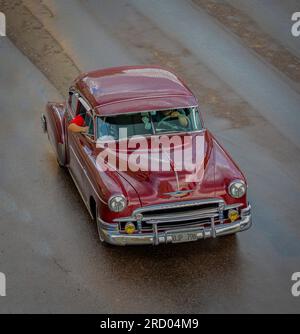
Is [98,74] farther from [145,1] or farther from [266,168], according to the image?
[145,1]

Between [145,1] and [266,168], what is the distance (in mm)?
8124

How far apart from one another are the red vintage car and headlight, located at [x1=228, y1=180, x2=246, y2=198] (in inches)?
0.5

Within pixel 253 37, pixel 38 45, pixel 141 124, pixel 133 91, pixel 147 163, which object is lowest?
pixel 147 163

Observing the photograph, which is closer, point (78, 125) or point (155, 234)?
point (155, 234)

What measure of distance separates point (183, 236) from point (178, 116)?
79.4 inches

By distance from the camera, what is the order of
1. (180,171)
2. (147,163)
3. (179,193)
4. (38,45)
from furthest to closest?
(38,45) < (147,163) < (180,171) < (179,193)

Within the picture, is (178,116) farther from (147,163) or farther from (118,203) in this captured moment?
(118,203)

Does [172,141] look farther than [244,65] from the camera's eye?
No

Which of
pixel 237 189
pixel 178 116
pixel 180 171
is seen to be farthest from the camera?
pixel 178 116

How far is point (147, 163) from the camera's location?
9555mm

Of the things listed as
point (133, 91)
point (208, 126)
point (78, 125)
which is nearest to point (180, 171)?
→ point (133, 91)

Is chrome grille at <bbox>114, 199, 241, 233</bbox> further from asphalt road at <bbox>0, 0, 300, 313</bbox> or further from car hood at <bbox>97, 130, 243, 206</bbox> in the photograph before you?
asphalt road at <bbox>0, 0, 300, 313</bbox>

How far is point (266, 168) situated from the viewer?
11.7 meters
